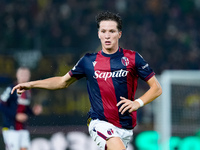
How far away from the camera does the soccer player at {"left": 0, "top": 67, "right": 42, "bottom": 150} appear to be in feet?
26.7

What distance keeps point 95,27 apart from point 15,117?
6991mm

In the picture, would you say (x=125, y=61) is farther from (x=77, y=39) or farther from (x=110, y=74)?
(x=77, y=39)

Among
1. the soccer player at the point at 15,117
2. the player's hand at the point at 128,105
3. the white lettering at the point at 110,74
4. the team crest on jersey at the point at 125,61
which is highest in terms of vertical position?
the team crest on jersey at the point at 125,61

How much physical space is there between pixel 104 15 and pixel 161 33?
36.5 feet

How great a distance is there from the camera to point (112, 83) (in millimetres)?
4680

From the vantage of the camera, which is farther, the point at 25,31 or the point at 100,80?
the point at 25,31

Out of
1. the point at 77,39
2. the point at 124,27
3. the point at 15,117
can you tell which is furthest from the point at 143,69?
the point at 124,27

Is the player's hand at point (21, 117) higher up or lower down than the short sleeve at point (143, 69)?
lower down

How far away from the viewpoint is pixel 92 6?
51.2 feet

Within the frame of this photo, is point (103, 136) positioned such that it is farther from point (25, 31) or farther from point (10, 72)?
point (25, 31)

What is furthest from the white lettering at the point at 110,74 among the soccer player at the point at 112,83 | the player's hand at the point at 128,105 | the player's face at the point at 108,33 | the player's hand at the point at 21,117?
the player's hand at the point at 21,117

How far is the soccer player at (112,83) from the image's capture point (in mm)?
4625

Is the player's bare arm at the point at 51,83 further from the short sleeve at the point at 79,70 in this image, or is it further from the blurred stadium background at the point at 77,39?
the blurred stadium background at the point at 77,39

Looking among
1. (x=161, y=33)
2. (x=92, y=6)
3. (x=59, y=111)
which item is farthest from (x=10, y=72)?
(x=161, y=33)
